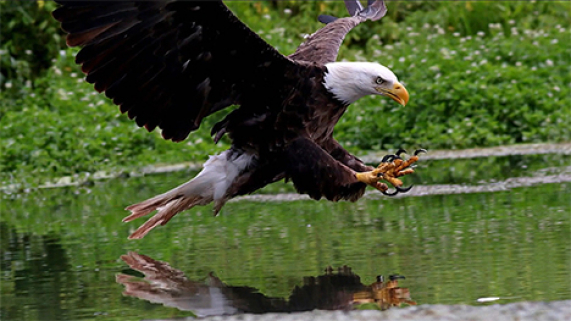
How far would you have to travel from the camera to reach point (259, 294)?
4859 mm

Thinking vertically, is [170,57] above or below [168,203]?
above

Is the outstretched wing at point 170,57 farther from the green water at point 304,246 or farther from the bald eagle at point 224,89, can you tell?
the green water at point 304,246

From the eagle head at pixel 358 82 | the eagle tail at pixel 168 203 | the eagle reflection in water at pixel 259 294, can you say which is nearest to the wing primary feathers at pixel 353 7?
the eagle head at pixel 358 82

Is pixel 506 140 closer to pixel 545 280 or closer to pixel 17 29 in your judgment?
pixel 545 280

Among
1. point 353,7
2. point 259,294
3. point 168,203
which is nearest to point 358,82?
point 168,203

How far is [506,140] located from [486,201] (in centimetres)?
332

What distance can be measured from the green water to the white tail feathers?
0.90 ft

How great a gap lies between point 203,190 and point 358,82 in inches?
43.2

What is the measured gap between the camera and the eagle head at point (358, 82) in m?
5.79

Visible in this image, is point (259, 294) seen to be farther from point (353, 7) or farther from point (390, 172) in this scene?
point (353, 7)

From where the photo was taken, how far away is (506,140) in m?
10.4

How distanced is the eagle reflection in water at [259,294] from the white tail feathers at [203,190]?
→ 2.26 ft

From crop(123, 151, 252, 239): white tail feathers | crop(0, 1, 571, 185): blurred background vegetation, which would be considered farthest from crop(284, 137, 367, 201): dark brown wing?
crop(0, 1, 571, 185): blurred background vegetation

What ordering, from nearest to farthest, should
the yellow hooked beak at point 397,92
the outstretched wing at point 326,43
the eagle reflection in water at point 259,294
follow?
the eagle reflection in water at point 259,294 < the yellow hooked beak at point 397,92 < the outstretched wing at point 326,43
